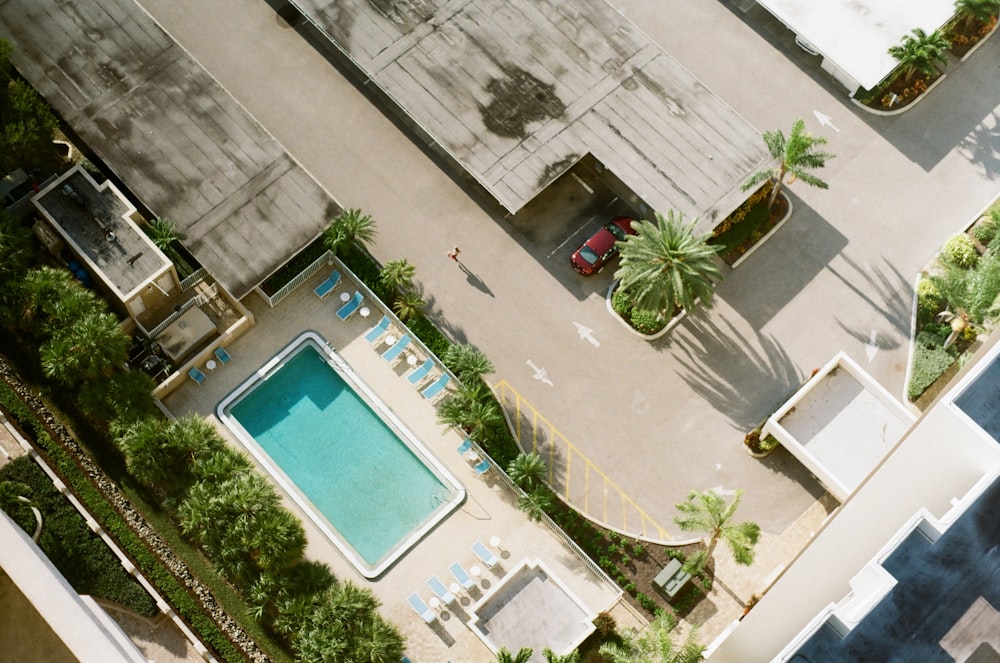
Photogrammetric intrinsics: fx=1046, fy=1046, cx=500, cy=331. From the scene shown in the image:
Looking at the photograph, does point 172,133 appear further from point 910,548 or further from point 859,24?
point 910,548

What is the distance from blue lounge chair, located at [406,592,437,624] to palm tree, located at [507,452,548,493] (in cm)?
700

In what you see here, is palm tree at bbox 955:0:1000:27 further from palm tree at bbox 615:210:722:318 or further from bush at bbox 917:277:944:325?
palm tree at bbox 615:210:722:318

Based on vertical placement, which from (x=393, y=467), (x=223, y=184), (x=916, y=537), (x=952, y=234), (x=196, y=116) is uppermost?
(x=196, y=116)

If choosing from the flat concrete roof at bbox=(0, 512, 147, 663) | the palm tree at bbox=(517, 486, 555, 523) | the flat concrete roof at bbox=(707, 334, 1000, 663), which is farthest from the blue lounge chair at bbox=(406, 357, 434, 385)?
the flat concrete roof at bbox=(707, 334, 1000, 663)

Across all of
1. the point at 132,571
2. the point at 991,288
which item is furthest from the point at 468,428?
the point at 991,288

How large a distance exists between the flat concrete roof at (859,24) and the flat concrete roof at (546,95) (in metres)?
7.77

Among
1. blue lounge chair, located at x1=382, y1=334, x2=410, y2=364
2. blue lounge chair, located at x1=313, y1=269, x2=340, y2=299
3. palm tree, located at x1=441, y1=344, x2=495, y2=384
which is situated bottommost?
palm tree, located at x1=441, y1=344, x2=495, y2=384

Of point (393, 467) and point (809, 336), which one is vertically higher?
point (393, 467)

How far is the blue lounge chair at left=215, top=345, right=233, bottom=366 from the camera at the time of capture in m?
52.0

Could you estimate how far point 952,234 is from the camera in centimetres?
5525

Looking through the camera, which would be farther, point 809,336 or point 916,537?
point 809,336

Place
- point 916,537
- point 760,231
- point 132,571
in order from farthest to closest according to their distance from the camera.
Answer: point 760,231 → point 132,571 → point 916,537

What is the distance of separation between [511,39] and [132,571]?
3233 centimetres

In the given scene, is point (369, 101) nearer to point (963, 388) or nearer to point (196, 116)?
point (196, 116)
